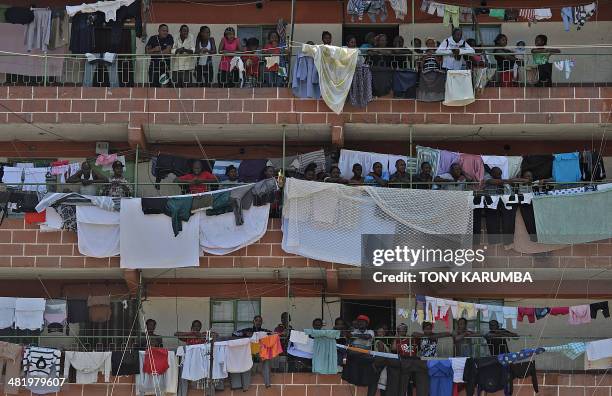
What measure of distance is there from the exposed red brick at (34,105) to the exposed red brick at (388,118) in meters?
6.16

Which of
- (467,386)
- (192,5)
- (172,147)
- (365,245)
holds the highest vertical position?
(192,5)

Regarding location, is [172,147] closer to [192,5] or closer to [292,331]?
[192,5]

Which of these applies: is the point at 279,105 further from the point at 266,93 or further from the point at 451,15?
the point at 451,15

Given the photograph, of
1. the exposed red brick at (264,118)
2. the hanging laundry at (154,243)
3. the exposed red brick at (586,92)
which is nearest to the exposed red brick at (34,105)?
the hanging laundry at (154,243)

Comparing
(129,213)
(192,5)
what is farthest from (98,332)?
(192,5)

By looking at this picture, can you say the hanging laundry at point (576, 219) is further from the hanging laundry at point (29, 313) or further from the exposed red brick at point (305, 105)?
the hanging laundry at point (29, 313)

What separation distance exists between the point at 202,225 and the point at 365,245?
2.94 meters

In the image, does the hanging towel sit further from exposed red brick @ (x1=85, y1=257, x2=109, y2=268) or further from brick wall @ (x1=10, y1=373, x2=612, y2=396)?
exposed red brick @ (x1=85, y1=257, x2=109, y2=268)

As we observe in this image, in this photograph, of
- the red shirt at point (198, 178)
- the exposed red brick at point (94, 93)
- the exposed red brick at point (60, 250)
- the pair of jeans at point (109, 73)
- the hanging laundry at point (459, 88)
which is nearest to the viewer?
the exposed red brick at point (60, 250)

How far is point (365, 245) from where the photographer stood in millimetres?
25047

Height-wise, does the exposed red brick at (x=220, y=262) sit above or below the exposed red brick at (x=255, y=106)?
below

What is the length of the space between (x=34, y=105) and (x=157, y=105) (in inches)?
89.8

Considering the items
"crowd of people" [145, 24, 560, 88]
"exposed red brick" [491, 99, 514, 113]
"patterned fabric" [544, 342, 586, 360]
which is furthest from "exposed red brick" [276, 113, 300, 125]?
"patterned fabric" [544, 342, 586, 360]

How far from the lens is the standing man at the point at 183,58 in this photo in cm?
2644
